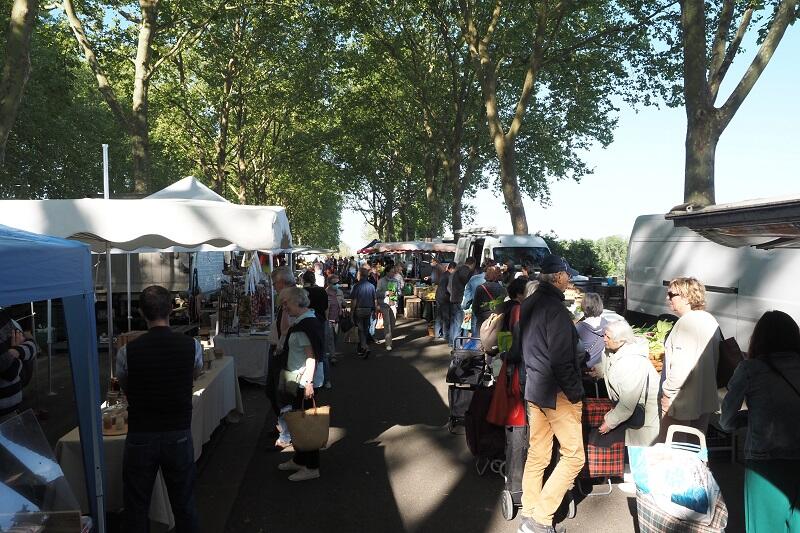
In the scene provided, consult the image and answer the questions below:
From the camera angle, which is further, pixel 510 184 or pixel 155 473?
pixel 510 184

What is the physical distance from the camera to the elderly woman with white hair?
4703 mm

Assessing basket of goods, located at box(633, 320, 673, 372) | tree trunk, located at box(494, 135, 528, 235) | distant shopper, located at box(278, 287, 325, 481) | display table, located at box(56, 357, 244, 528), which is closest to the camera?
display table, located at box(56, 357, 244, 528)

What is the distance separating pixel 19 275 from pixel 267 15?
1906cm

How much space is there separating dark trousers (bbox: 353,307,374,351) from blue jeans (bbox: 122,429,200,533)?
8.20 metres

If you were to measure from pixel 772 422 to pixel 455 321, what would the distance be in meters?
9.75

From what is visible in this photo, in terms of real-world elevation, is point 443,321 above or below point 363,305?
below

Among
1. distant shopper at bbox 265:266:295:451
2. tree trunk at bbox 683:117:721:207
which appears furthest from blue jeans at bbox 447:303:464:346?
distant shopper at bbox 265:266:295:451

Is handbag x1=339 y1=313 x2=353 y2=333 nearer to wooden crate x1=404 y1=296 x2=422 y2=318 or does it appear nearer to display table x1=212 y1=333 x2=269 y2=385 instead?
display table x1=212 y1=333 x2=269 y2=385

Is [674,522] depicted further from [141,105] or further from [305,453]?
[141,105]

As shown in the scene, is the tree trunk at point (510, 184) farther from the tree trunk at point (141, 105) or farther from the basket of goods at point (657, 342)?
the basket of goods at point (657, 342)

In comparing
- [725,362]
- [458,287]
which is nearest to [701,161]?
[458,287]

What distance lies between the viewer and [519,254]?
16531 millimetres

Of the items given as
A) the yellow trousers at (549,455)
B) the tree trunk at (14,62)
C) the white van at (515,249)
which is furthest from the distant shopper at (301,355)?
the white van at (515,249)

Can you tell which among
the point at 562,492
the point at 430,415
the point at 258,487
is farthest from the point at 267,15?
the point at 562,492
